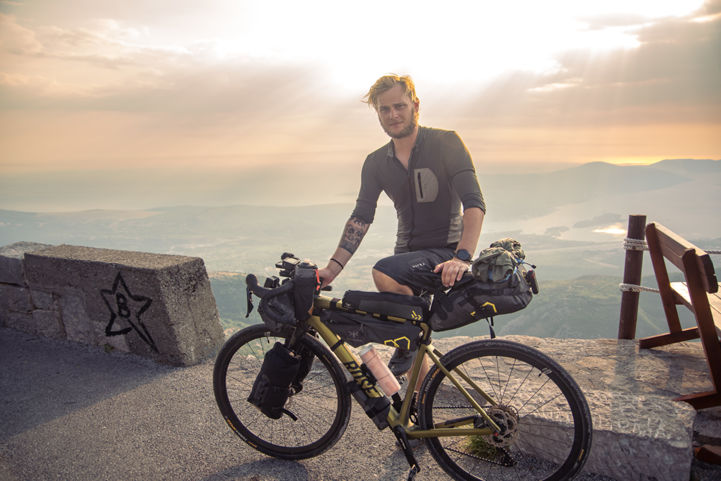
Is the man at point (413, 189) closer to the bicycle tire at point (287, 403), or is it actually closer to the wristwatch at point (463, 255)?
the wristwatch at point (463, 255)

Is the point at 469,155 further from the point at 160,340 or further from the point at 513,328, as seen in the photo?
the point at 513,328

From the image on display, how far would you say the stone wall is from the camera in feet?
14.5

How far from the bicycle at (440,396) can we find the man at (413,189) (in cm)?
25

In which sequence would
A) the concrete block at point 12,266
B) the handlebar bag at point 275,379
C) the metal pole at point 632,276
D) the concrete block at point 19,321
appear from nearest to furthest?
the handlebar bag at point 275,379 → the metal pole at point 632,276 → the concrete block at point 12,266 → the concrete block at point 19,321

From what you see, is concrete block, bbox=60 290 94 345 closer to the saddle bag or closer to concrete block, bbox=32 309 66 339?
concrete block, bbox=32 309 66 339

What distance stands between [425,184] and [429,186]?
0.03m

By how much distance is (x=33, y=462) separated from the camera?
3232mm

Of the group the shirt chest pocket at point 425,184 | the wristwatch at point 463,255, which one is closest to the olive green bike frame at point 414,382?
the wristwatch at point 463,255

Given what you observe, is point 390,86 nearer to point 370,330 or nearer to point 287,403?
point 370,330

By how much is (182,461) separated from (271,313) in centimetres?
142

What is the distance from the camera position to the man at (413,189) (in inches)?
113

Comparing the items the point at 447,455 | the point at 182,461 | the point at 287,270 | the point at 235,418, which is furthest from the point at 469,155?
the point at 182,461

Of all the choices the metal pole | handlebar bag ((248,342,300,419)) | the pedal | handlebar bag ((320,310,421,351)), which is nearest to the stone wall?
handlebar bag ((248,342,300,419))

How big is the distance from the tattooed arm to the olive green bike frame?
0.85 ft
